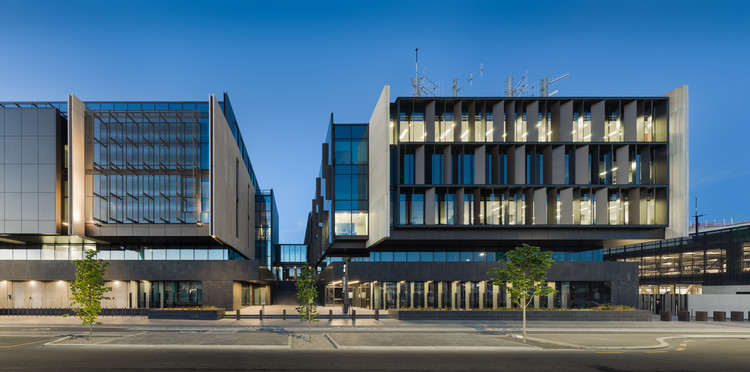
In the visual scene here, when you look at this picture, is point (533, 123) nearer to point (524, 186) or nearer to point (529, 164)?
point (529, 164)

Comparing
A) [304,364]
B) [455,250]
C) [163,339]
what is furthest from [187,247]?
[304,364]

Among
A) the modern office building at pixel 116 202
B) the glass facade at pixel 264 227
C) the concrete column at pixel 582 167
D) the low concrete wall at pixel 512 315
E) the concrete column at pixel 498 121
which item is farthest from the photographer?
the glass facade at pixel 264 227

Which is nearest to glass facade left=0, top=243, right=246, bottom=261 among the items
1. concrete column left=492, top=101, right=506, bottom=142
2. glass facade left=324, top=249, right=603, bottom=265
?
glass facade left=324, top=249, right=603, bottom=265

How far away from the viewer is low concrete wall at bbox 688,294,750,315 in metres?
41.2

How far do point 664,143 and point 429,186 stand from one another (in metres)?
23.4

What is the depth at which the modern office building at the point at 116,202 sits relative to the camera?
A: 41.0 metres

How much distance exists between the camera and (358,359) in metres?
18.5

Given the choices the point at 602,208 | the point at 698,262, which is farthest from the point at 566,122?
the point at 698,262

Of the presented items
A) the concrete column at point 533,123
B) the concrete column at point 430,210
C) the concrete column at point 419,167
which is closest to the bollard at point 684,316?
the concrete column at point 533,123

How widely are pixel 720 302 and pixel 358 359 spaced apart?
4099cm

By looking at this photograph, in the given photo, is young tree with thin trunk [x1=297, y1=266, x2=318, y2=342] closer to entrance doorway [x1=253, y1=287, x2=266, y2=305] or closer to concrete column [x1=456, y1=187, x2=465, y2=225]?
concrete column [x1=456, y1=187, x2=465, y2=225]

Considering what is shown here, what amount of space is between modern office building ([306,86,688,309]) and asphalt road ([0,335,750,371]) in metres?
21.7

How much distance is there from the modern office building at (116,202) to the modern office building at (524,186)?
607 inches

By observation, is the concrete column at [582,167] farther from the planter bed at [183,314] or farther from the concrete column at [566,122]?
the planter bed at [183,314]
